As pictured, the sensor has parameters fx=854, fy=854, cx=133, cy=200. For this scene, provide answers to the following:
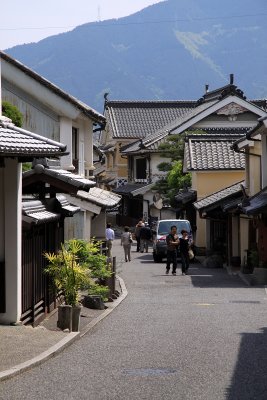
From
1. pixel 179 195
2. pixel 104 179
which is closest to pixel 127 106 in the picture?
pixel 104 179

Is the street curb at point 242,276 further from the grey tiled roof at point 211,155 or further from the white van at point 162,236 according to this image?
the grey tiled roof at point 211,155

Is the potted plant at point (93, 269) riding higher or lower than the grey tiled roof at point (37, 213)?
lower

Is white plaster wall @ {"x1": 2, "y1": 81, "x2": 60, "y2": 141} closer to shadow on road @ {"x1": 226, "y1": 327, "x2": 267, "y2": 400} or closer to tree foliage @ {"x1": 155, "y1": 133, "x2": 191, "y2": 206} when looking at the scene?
shadow on road @ {"x1": 226, "y1": 327, "x2": 267, "y2": 400}

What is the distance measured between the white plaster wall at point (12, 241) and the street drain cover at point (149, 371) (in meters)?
3.57

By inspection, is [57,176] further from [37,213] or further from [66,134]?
[66,134]

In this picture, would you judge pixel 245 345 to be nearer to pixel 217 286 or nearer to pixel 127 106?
pixel 217 286

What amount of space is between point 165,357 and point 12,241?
3390mm

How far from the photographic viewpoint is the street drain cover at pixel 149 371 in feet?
34.3

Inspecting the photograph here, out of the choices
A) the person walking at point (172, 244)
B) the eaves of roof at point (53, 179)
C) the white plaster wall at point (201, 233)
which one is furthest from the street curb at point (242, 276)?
the eaves of roof at point (53, 179)

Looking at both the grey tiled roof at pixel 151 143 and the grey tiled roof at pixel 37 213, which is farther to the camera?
the grey tiled roof at pixel 151 143

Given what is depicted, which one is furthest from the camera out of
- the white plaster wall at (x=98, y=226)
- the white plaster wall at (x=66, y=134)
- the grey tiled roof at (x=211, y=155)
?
the grey tiled roof at (x=211, y=155)

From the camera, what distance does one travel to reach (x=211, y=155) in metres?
43.3

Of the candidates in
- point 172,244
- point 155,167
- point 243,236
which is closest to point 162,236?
point 243,236

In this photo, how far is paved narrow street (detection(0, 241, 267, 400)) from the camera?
9297 millimetres
